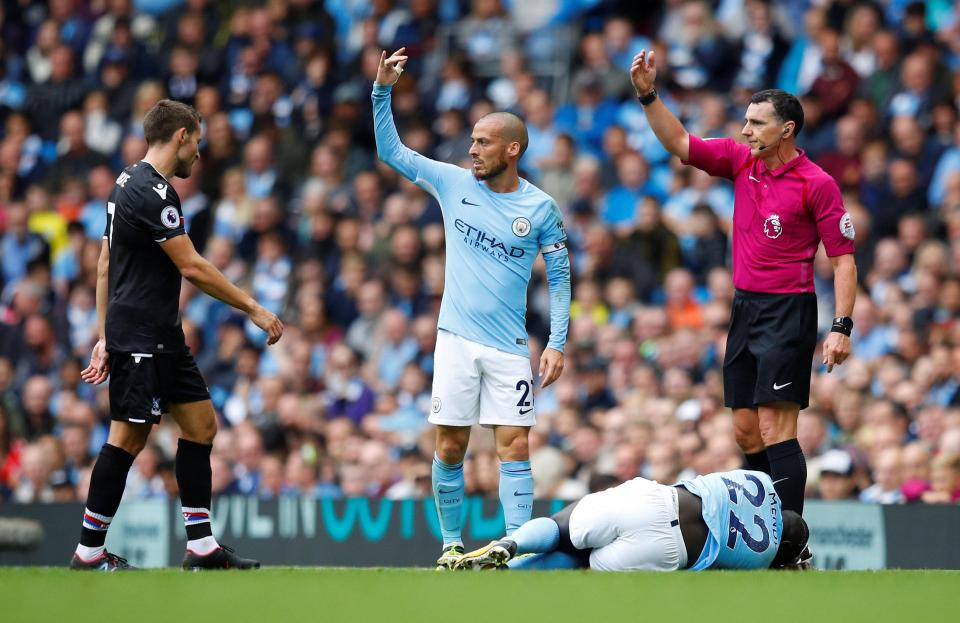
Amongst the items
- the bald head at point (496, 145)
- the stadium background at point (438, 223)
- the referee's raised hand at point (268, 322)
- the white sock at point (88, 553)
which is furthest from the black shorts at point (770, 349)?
the white sock at point (88, 553)

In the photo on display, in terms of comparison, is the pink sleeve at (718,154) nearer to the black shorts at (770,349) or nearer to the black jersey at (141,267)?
the black shorts at (770,349)

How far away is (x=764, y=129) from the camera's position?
8.37 meters

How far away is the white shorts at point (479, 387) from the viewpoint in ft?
28.0

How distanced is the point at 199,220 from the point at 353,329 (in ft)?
8.76

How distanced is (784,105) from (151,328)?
344 cm

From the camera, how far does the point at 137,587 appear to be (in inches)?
262

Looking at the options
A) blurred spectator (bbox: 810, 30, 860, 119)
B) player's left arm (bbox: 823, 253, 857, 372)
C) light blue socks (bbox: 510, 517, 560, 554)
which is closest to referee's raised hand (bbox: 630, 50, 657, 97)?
player's left arm (bbox: 823, 253, 857, 372)

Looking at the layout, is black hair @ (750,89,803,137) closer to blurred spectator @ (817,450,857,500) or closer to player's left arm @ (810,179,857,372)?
player's left arm @ (810,179,857,372)

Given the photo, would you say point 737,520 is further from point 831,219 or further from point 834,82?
Answer: point 834,82

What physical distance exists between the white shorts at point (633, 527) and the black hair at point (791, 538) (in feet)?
2.34

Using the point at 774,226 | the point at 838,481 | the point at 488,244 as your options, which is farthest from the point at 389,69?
the point at 838,481

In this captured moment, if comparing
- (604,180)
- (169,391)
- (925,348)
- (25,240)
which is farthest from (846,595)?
(25,240)

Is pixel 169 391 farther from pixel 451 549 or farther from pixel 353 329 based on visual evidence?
pixel 353 329

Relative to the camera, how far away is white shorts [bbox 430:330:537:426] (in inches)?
336
